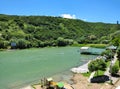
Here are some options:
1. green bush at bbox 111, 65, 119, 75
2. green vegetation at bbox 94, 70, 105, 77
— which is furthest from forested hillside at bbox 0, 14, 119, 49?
green bush at bbox 111, 65, 119, 75

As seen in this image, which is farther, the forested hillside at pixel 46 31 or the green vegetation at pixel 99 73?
the forested hillside at pixel 46 31

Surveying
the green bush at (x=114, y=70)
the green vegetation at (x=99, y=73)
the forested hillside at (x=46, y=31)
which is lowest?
the green vegetation at (x=99, y=73)

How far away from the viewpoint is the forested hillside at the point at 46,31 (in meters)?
114

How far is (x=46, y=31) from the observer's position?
482 feet

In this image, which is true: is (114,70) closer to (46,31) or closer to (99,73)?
(99,73)

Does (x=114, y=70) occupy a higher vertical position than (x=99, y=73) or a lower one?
higher

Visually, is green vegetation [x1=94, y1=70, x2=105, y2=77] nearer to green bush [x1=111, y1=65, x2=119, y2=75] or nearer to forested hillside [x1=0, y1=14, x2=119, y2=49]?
green bush [x1=111, y1=65, x2=119, y2=75]

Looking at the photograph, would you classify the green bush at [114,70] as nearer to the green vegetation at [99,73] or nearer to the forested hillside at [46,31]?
the green vegetation at [99,73]

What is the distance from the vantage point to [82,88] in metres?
29.0

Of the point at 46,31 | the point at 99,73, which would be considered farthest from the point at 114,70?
the point at 46,31

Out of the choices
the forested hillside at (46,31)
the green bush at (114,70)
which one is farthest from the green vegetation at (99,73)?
the forested hillside at (46,31)

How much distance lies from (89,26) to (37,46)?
87925 millimetres

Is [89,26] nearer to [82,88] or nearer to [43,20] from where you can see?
[43,20]

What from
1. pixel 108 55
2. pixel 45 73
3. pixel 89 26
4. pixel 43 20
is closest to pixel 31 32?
pixel 43 20
